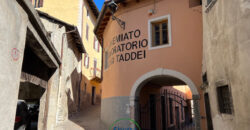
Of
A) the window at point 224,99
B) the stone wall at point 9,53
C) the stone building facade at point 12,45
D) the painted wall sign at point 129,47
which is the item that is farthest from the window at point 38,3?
the window at point 224,99

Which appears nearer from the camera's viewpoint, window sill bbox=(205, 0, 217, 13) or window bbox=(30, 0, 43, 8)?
window sill bbox=(205, 0, 217, 13)

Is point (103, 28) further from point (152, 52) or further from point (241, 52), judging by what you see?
point (241, 52)

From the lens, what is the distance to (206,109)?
7164 millimetres

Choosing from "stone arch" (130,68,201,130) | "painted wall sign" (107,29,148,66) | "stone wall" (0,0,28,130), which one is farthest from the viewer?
"painted wall sign" (107,29,148,66)

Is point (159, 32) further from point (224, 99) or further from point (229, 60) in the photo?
point (229, 60)

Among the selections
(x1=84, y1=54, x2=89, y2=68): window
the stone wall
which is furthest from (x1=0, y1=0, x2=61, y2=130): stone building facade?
(x1=84, y1=54, x2=89, y2=68): window

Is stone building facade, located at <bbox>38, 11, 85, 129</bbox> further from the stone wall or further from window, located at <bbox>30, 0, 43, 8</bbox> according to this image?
window, located at <bbox>30, 0, 43, 8</bbox>

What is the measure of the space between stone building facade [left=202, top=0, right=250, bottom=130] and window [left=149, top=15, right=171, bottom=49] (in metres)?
3.62

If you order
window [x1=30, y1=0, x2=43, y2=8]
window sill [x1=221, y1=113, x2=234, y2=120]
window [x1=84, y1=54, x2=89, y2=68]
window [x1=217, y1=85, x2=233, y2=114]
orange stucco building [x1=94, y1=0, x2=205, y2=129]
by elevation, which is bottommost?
window sill [x1=221, y1=113, x2=234, y2=120]

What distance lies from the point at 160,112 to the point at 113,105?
4108mm

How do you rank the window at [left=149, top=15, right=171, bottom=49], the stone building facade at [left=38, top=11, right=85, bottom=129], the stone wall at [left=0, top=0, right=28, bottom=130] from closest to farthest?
the stone wall at [left=0, top=0, right=28, bottom=130] < the stone building facade at [left=38, top=11, right=85, bottom=129] < the window at [left=149, top=15, right=171, bottom=49]

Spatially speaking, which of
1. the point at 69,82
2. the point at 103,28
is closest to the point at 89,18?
the point at 103,28

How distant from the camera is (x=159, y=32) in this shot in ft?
30.4

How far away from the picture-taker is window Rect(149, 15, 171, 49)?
9.03 m
